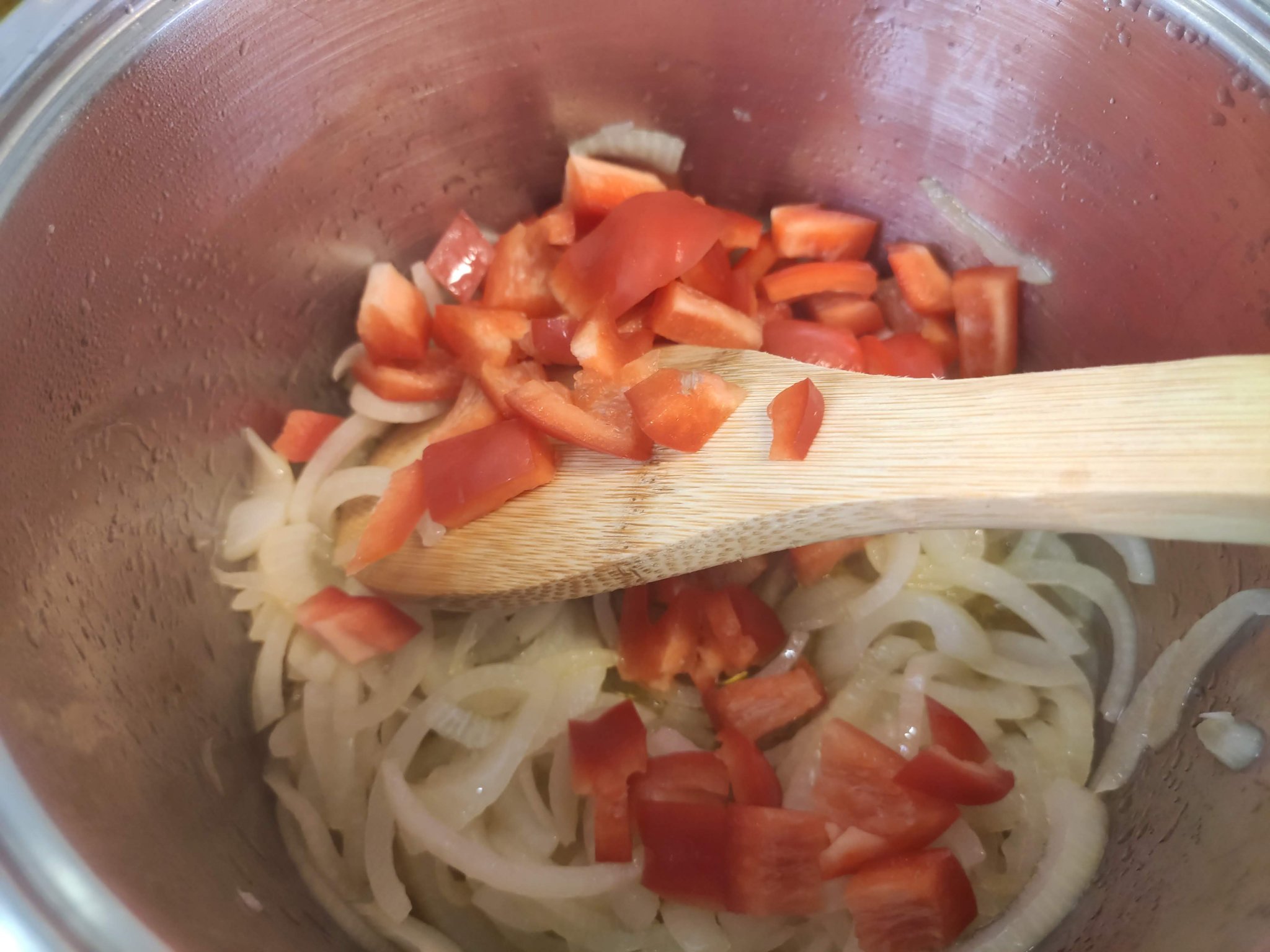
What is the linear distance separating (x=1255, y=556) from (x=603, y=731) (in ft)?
3.95

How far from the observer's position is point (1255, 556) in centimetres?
142

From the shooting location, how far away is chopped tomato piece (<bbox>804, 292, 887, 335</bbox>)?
1.96 metres

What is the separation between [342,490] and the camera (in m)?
1.81

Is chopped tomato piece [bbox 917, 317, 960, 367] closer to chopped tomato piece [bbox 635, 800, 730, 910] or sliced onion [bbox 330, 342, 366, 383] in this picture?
chopped tomato piece [bbox 635, 800, 730, 910]

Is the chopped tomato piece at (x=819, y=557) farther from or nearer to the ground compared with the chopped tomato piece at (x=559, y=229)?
nearer to the ground

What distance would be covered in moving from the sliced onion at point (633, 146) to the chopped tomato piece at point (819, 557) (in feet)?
3.16

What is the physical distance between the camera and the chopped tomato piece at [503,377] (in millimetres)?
1696

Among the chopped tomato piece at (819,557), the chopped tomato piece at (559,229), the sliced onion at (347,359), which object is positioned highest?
the chopped tomato piece at (559,229)

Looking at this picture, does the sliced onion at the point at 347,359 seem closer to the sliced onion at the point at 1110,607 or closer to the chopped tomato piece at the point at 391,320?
the chopped tomato piece at the point at 391,320

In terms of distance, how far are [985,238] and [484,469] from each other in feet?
4.16

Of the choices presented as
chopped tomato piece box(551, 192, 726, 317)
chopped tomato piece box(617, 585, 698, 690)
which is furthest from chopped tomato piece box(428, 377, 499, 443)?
chopped tomato piece box(617, 585, 698, 690)

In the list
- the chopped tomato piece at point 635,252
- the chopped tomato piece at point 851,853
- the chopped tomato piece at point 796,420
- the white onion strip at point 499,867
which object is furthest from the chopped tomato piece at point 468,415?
the chopped tomato piece at point 851,853

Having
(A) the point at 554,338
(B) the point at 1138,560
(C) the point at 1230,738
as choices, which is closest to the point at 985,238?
(B) the point at 1138,560

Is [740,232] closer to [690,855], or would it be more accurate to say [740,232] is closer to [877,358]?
[877,358]
